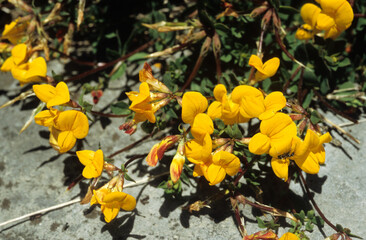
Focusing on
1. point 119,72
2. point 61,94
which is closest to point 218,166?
point 61,94

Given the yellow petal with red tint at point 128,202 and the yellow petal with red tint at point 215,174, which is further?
the yellow petal with red tint at point 128,202

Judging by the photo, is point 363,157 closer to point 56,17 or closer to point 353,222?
point 353,222

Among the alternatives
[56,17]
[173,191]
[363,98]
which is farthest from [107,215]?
[363,98]

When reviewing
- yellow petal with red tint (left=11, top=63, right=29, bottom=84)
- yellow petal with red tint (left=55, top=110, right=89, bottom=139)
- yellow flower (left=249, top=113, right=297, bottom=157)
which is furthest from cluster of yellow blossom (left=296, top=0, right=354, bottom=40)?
yellow petal with red tint (left=11, top=63, right=29, bottom=84)

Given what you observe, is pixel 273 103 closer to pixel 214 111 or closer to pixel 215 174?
pixel 214 111

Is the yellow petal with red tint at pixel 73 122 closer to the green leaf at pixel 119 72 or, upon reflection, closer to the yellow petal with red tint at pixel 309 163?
the green leaf at pixel 119 72

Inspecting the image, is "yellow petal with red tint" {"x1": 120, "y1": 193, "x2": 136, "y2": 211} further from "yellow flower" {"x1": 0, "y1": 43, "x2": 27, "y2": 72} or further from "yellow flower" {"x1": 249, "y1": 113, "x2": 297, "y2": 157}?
"yellow flower" {"x1": 0, "y1": 43, "x2": 27, "y2": 72}

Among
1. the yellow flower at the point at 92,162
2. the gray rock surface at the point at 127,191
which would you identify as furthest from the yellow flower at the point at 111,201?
the gray rock surface at the point at 127,191
